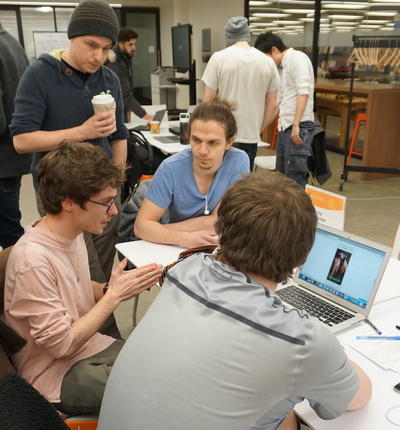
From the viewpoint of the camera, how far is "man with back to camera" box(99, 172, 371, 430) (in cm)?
85

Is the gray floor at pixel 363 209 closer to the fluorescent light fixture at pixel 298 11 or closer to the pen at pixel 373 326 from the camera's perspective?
the pen at pixel 373 326

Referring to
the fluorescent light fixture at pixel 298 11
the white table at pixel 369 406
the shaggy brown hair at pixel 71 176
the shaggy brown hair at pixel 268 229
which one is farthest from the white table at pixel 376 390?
the fluorescent light fixture at pixel 298 11

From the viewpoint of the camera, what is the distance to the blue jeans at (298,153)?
413cm

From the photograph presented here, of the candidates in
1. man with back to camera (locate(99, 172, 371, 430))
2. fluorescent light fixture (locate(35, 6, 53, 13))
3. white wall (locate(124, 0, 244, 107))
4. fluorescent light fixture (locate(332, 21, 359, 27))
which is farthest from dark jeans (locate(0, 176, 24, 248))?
fluorescent light fixture (locate(35, 6, 53, 13))

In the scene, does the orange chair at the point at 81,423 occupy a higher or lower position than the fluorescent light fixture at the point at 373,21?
lower

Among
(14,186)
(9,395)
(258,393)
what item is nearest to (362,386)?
(258,393)

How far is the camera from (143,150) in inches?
152

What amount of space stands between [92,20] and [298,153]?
101 inches

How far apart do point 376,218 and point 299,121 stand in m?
1.17

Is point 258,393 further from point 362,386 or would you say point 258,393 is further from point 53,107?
point 53,107

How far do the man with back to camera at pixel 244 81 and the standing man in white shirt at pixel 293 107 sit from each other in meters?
0.31

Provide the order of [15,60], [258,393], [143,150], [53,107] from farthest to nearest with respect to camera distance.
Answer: [143,150]
[15,60]
[53,107]
[258,393]

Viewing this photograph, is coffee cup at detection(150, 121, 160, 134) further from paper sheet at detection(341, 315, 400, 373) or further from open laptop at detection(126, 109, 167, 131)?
paper sheet at detection(341, 315, 400, 373)

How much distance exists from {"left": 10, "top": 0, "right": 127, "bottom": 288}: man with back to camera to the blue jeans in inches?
95.4
